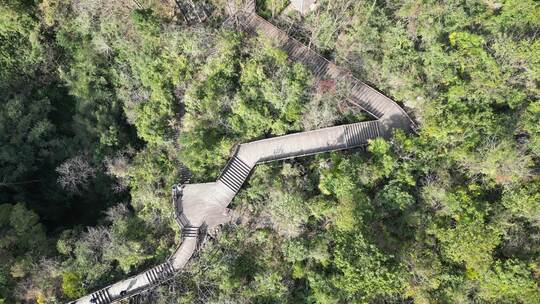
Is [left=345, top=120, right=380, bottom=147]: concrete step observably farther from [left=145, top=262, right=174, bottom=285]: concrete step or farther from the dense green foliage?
[left=145, top=262, right=174, bottom=285]: concrete step

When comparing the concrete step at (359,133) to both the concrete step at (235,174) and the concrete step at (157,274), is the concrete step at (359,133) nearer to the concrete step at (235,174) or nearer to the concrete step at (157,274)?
the concrete step at (235,174)

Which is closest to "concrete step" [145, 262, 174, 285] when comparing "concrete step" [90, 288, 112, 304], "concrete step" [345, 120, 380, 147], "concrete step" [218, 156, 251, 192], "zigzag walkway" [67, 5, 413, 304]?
"zigzag walkway" [67, 5, 413, 304]

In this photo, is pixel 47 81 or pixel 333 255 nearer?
pixel 333 255

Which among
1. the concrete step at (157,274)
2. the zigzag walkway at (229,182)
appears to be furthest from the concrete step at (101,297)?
the concrete step at (157,274)

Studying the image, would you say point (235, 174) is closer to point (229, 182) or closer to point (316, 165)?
point (229, 182)

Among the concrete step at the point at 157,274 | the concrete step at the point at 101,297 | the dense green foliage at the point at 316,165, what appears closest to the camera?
the dense green foliage at the point at 316,165

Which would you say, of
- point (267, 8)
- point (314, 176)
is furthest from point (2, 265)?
point (267, 8)

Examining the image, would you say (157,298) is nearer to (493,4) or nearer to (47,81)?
(47,81)

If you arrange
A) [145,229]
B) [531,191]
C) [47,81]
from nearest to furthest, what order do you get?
[531,191]
[145,229]
[47,81]

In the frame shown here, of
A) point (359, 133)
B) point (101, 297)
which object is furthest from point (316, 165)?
point (101, 297)
